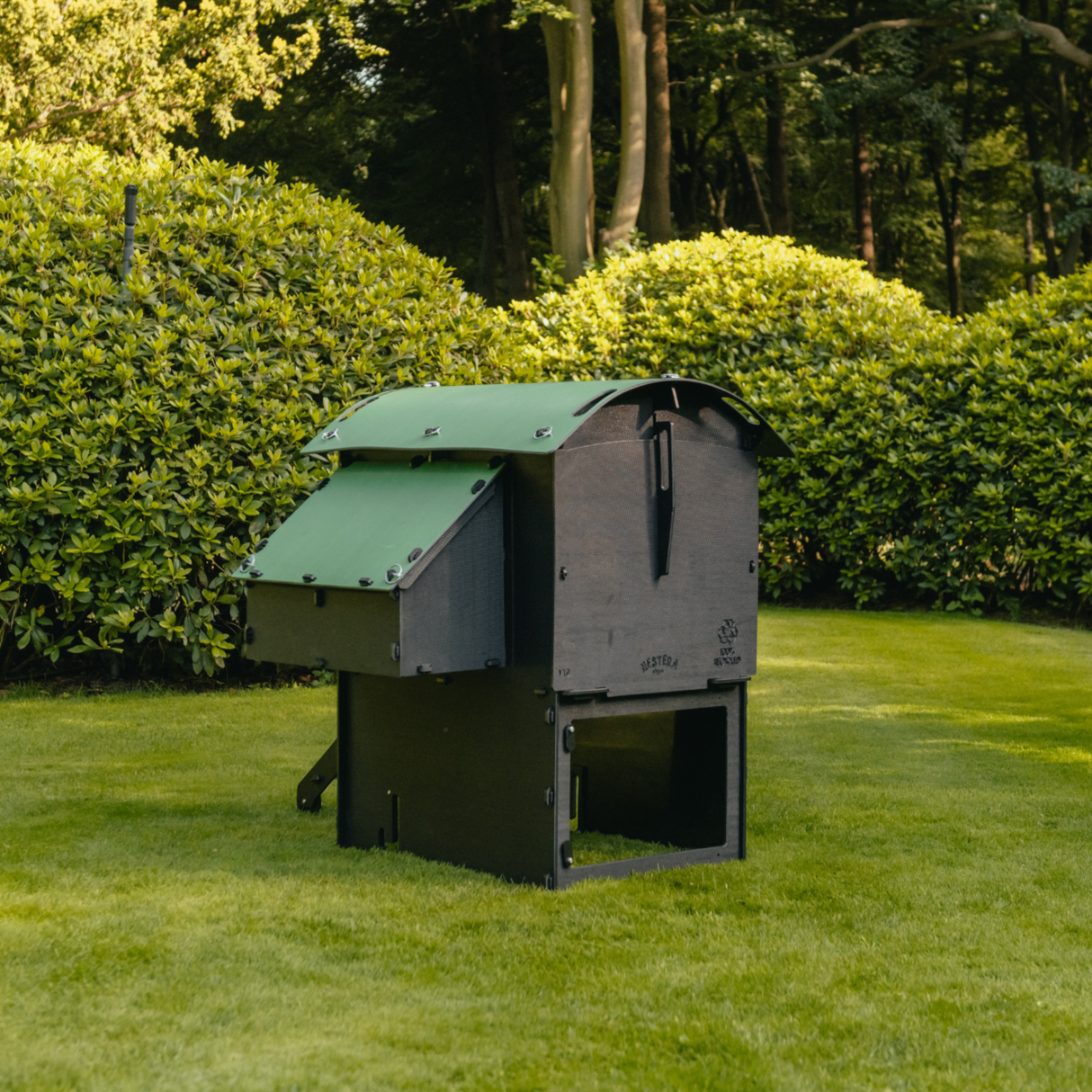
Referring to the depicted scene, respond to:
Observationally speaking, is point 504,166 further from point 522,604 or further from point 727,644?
point 522,604

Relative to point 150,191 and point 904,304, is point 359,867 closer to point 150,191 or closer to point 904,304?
point 150,191

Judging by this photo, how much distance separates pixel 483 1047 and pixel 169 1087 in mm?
754

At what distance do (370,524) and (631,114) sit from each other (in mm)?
14695

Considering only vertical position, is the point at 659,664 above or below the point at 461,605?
below

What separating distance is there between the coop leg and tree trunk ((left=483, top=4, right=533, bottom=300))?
18.7 m

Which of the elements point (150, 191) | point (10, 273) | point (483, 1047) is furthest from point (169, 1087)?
point (150, 191)

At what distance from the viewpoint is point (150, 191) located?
338 inches

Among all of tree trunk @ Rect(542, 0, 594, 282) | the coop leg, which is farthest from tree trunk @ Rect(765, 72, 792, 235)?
the coop leg

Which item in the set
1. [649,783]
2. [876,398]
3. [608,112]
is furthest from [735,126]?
[649,783]

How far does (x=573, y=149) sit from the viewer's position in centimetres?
1809

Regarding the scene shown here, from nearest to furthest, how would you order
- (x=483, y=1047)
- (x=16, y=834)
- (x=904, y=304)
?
(x=483, y=1047) < (x=16, y=834) < (x=904, y=304)

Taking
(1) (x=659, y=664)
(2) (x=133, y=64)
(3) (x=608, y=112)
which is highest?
(3) (x=608, y=112)

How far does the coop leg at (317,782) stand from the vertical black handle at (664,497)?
1.62m

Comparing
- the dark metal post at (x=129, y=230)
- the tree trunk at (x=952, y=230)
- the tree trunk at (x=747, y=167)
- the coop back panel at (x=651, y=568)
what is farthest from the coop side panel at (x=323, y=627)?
the tree trunk at (x=747, y=167)
